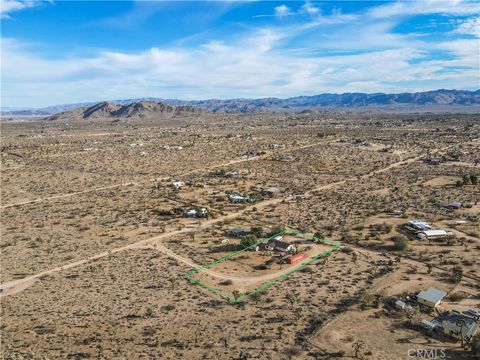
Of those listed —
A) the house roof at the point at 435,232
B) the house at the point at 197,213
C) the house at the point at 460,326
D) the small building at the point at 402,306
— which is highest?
the house at the point at 197,213

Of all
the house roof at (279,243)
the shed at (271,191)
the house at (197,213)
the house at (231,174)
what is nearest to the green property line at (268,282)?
the house roof at (279,243)

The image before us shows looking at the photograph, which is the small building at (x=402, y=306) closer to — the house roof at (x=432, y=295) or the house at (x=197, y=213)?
the house roof at (x=432, y=295)

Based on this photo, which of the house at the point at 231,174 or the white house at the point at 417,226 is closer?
the white house at the point at 417,226

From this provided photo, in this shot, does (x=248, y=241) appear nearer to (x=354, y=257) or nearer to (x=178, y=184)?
(x=354, y=257)

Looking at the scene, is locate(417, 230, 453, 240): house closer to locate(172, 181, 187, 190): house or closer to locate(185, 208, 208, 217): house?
locate(185, 208, 208, 217): house

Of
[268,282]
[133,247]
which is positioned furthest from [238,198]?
[268,282]

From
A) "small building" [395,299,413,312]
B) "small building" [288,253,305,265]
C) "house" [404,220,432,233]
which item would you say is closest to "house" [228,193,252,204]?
"small building" [288,253,305,265]
